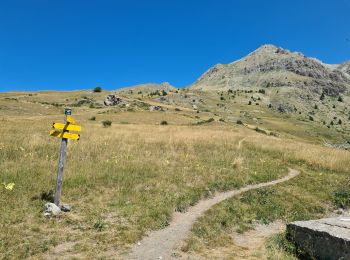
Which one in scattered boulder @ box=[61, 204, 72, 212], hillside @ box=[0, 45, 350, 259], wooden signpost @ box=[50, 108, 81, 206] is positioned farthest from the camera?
wooden signpost @ box=[50, 108, 81, 206]

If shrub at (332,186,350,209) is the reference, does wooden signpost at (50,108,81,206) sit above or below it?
above

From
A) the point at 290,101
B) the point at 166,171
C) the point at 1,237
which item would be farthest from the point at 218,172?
the point at 290,101

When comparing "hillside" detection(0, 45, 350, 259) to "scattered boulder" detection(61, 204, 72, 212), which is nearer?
"hillside" detection(0, 45, 350, 259)

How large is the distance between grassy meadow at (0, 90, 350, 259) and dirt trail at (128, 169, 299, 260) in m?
0.29

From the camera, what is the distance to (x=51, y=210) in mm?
13000

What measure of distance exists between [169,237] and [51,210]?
4.08m

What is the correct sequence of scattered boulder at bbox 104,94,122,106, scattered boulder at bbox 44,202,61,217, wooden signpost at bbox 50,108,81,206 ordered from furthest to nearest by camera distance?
scattered boulder at bbox 104,94,122,106 → wooden signpost at bbox 50,108,81,206 → scattered boulder at bbox 44,202,61,217

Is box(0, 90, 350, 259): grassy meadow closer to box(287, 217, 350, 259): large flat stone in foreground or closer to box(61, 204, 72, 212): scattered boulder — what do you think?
box(61, 204, 72, 212): scattered boulder

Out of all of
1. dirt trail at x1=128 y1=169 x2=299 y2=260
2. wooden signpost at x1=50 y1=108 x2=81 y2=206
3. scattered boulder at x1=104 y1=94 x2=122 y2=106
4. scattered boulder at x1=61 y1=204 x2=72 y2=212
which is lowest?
dirt trail at x1=128 y1=169 x2=299 y2=260

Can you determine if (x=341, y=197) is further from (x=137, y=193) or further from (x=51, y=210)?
(x=51, y=210)

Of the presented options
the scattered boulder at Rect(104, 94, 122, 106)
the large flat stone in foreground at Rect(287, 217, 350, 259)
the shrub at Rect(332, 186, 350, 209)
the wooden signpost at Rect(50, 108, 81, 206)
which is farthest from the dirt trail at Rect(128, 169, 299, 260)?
the scattered boulder at Rect(104, 94, 122, 106)

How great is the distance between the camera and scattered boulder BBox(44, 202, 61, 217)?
12.9m

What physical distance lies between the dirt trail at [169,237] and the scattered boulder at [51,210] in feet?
10.7

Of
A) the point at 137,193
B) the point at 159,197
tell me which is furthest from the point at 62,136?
the point at 159,197
